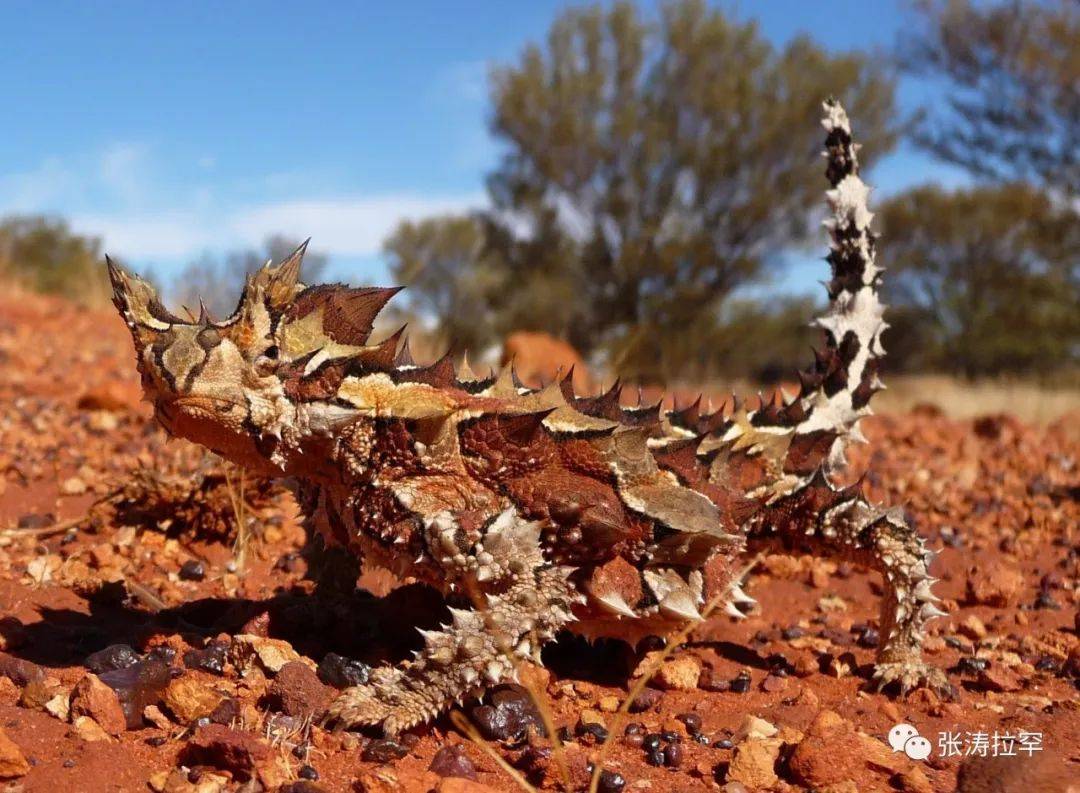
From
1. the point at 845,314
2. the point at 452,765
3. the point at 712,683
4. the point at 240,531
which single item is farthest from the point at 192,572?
the point at 845,314

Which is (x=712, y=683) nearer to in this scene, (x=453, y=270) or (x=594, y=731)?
(x=594, y=731)

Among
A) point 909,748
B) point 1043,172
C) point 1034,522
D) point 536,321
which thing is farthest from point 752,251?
point 909,748

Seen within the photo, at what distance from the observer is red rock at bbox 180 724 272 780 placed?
8.58 ft

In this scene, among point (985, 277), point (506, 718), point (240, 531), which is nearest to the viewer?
point (506, 718)

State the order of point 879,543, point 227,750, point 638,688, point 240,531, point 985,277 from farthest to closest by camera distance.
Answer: point 985,277 → point 240,531 → point 879,543 → point 227,750 → point 638,688

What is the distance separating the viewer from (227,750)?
2627 mm

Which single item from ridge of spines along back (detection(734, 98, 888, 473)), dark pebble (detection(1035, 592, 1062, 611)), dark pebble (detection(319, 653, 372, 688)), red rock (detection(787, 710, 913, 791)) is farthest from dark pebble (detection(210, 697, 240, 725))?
dark pebble (detection(1035, 592, 1062, 611))

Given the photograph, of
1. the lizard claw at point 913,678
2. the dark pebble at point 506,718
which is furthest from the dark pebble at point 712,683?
the dark pebble at point 506,718

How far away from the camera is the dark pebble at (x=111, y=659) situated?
126 inches

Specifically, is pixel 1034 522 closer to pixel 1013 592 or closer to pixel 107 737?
pixel 1013 592

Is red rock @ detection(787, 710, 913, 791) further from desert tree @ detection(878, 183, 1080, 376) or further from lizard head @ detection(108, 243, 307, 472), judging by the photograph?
desert tree @ detection(878, 183, 1080, 376)

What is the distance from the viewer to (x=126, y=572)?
4.43m

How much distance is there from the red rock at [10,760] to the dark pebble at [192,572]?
1.98 m

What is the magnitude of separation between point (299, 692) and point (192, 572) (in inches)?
66.9
